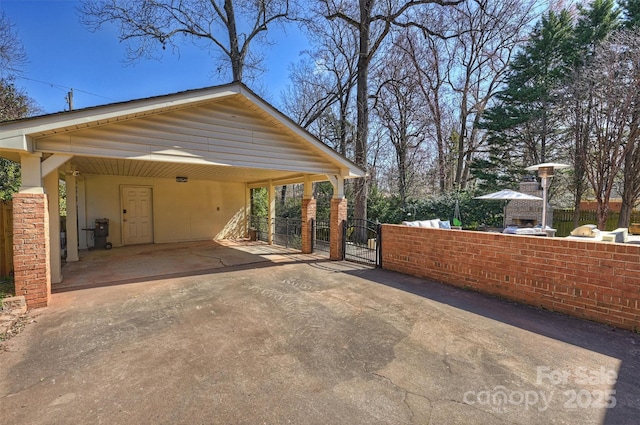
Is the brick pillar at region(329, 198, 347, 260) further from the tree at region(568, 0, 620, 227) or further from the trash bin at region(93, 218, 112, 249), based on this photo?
the tree at region(568, 0, 620, 227)

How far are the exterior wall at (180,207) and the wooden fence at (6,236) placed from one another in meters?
4.11

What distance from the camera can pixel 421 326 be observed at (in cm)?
370

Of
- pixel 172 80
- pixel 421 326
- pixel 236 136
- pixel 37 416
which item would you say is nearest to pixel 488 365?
pixel 421 326

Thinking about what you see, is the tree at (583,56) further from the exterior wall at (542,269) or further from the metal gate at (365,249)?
the exterior wall at (542,269)

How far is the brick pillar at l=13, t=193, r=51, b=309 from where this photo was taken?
13.5 feet

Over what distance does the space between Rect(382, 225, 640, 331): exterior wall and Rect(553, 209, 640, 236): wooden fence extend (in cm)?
1231

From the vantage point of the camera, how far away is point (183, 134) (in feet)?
17.9

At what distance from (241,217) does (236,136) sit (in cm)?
708

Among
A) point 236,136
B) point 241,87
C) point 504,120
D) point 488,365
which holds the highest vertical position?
point 504,120

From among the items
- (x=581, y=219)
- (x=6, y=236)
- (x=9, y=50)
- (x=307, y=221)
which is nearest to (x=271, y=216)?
(x=307, y=221)

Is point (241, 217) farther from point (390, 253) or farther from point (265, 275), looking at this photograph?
point (390, 253)

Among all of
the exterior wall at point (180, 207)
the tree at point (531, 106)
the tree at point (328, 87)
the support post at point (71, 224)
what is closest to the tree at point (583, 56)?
the tree at point (531, 106)

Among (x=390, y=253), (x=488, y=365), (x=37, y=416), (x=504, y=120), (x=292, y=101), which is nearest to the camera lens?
(x=37, y=416)

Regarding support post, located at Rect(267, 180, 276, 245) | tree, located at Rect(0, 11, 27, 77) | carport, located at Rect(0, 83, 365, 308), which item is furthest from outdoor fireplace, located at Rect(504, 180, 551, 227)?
tree, located at Rect(0, 11, 27, 77)
